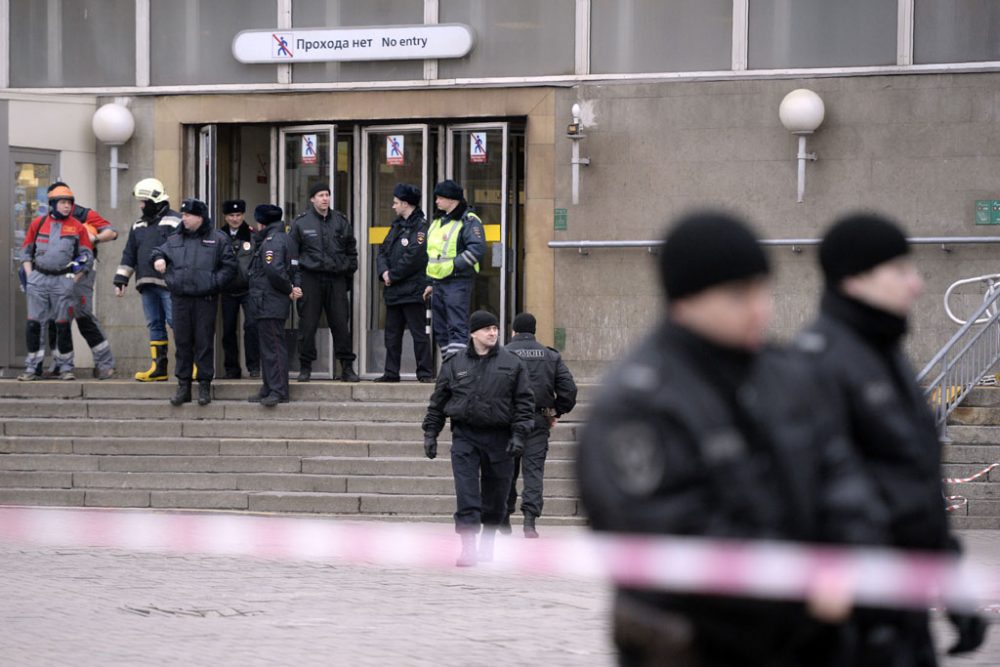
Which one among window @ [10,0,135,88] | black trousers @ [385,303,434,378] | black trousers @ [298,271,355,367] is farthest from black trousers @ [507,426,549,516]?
window @ [10,0,135,88]

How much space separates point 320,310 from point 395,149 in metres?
2.73

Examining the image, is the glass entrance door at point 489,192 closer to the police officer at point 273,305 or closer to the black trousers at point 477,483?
the police officer at point 273,305

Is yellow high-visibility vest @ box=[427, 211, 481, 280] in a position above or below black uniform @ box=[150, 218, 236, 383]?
above

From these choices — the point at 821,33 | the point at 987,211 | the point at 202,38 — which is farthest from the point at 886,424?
the point at 202,38

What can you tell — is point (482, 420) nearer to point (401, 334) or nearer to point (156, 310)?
point (401, 334)

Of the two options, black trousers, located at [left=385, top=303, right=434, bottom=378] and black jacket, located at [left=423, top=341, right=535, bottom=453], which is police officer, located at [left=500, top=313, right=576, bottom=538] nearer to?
black jacket, located at [left=423, top=341, right=535, bottom=453]

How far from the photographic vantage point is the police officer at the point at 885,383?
4.35 meters

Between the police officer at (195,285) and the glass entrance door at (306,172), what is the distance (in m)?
3.05

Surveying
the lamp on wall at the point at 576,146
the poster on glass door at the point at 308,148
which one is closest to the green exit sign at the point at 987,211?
the lamp on wall at the point at 576,146

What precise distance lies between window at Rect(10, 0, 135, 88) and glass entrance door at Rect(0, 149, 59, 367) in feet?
4.40

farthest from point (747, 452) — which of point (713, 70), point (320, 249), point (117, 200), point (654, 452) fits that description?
point (117, 200)

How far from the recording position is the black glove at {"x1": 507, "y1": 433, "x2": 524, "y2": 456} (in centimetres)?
1192

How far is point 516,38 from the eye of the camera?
19.4 m

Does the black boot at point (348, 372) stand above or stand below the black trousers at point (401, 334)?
below
